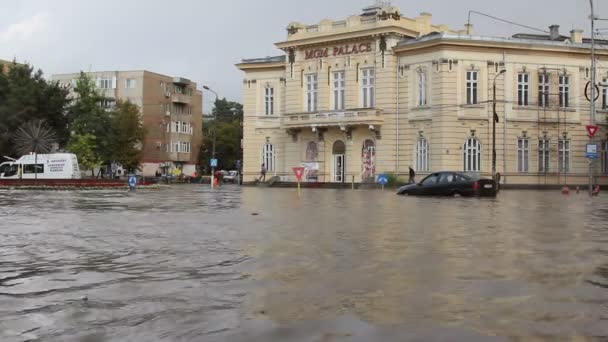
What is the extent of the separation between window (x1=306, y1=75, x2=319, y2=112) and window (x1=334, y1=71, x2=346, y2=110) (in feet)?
5.37

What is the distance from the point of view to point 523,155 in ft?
165

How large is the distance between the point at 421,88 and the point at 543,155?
10091mm

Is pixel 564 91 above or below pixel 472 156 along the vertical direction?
above

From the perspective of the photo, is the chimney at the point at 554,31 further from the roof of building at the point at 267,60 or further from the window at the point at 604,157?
the roof of building at the point at 267,60

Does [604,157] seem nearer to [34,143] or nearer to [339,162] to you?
[339,162]

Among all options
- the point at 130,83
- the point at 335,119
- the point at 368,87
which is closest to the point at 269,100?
the point at 335,119

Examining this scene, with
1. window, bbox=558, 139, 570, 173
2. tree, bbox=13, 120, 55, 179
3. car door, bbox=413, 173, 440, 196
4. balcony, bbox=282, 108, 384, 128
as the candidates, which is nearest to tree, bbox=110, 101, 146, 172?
tree, bbox=13, 120, 55, 179

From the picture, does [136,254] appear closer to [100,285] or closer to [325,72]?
[100,285]

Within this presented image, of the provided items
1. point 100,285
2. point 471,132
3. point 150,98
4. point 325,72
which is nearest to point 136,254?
point 100,285

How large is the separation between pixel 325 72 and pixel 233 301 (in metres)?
49.5

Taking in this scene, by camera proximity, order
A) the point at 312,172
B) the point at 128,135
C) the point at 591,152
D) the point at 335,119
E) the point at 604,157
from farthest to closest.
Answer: the point at 128,135 < the point at 312,172 < the point at 335,119 < the point at 604,157 < the point at 591,152

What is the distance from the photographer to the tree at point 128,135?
249ft

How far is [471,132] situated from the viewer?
49375mm

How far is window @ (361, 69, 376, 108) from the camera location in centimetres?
5312
